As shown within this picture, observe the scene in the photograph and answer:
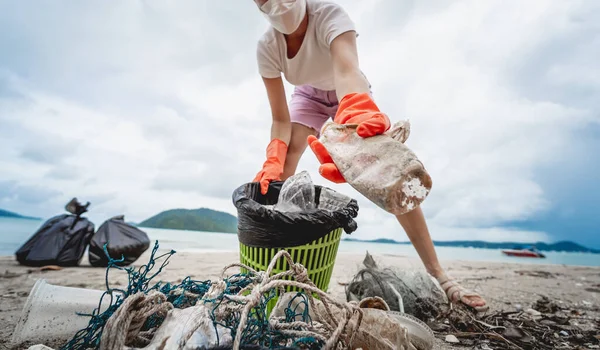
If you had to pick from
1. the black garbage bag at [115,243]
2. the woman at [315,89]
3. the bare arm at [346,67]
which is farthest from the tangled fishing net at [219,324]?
the black garbage bag at [115,243]

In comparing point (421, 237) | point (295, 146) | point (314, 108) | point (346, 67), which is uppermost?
point (314, 108)

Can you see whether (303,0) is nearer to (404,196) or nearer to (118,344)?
(404,196)

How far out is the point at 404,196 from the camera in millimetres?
905

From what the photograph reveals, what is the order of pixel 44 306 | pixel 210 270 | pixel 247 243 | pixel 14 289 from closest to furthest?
pixel 44 306 → pixel 247 243 → pixel 14 289 → pixel 210 270

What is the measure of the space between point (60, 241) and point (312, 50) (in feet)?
9.53

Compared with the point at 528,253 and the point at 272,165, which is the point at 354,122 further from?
the point at 528,253

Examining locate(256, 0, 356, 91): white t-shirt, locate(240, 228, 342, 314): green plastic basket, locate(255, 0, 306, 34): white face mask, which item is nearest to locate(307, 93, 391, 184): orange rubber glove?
locate(240, 228, 342, 314): green plastic basket

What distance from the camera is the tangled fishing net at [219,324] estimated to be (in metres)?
0.58

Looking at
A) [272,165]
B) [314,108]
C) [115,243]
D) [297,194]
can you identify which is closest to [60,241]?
[115,243]

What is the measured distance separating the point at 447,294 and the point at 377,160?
145 centimetres

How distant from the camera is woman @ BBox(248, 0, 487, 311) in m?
1.27

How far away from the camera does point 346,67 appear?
1532 mm

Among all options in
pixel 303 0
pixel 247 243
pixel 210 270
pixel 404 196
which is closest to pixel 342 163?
pixel 404 196

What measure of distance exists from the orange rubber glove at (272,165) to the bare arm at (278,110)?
98mm
